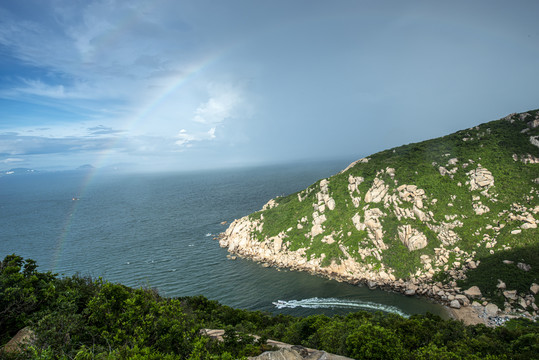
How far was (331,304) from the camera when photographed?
151 feet

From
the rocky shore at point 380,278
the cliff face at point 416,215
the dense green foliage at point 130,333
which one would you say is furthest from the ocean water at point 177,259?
the cliff face at point 416,215

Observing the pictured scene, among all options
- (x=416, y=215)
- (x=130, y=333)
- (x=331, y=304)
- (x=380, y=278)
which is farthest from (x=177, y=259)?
(x=416, y=215)

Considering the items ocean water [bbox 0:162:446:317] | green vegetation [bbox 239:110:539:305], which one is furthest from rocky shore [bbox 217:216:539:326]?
ocean water [bbox 0:162:446:317]

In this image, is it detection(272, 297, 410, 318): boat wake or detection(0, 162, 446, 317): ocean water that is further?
detection(0, 162, 446, 317): ocean water

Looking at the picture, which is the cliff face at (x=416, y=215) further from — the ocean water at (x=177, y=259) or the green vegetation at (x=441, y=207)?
the ocean water at (x=177, y=259)

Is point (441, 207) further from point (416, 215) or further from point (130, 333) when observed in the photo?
point (130, 333)

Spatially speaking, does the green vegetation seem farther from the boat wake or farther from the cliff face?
the boat wake

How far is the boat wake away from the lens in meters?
44.0

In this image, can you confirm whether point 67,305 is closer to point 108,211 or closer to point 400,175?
point 400,175

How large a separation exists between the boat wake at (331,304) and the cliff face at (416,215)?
20.1 ft

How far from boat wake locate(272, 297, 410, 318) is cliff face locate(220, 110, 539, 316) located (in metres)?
6.14

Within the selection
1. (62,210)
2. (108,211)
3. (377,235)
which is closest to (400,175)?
(377,235)

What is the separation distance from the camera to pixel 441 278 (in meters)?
47.2

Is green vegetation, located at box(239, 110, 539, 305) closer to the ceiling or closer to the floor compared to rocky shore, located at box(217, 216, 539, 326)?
closer to the ceiling
